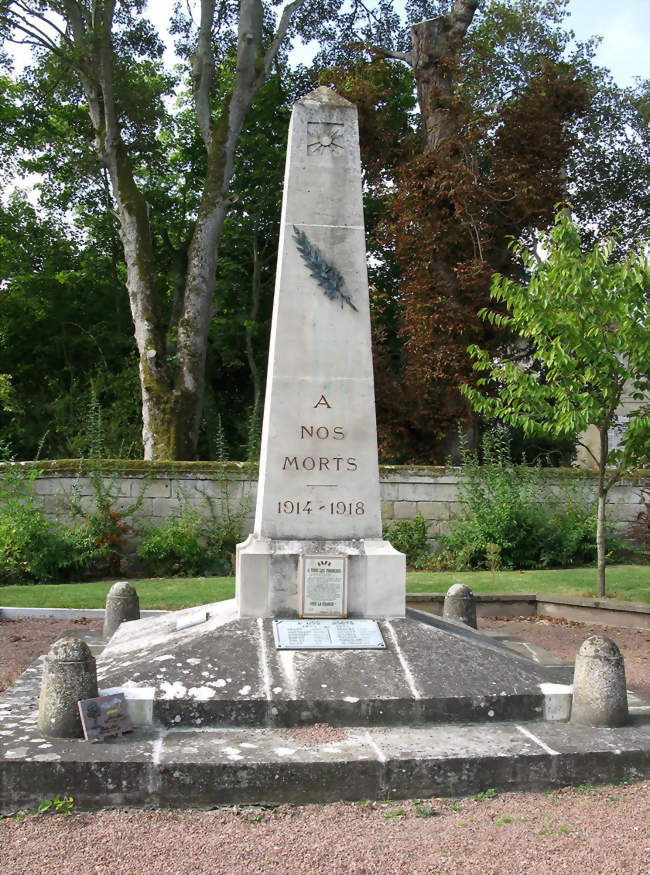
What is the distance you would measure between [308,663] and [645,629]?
5136 millimetres

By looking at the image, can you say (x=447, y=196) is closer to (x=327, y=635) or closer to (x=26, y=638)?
(x=26, y=638)

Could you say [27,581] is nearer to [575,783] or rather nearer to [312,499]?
[312,499]

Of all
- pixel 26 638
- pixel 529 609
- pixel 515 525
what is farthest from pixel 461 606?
pixel 515 525

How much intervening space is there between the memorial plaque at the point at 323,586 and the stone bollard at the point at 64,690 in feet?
5.03

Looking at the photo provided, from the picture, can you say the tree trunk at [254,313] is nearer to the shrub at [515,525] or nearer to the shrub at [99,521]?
the shrub at [99,521]

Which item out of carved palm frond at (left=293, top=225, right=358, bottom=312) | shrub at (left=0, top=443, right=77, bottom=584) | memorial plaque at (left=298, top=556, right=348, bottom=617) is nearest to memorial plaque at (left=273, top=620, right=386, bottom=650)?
memorial plaque at (left=298, top=556, right=348, bottom=617)

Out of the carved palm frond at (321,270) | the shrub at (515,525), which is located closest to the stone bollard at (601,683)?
the carved palm frond at (321,270)

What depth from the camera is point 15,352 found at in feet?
79.2

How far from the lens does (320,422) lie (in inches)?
228

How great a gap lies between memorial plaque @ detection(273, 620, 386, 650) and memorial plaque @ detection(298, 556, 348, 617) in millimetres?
79

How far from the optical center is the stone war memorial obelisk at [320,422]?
5.55 meters

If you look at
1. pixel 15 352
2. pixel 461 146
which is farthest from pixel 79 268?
pixel 461 146

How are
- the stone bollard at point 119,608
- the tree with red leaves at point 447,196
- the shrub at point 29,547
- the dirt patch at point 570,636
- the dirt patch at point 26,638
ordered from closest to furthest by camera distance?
the dirt patch at point 26,638, the dirt patch at point 570,636, the stone bollard at point 119,608, the shrub at point 29,547, the tree with red leaves at point 447,196

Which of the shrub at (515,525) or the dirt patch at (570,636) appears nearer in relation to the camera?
the dirt patch at (570,636)
